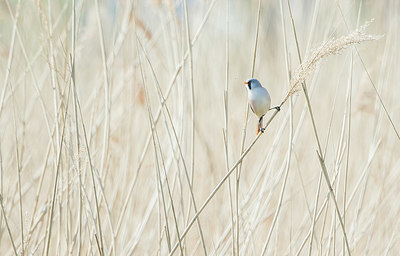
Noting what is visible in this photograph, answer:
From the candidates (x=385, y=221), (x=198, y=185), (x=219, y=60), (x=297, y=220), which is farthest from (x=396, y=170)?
(x=219, y=60)

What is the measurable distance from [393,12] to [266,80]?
0.60m

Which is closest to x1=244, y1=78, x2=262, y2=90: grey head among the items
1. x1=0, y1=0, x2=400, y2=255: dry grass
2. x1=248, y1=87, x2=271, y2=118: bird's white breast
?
x1=248, y1=87, x2=271, y2=118: bird's white breast

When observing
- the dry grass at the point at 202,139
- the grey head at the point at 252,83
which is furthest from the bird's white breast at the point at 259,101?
the dry grass at the point at 202,139

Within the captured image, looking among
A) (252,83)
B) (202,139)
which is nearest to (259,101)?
(252,83)

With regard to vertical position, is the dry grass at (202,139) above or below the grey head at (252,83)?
above

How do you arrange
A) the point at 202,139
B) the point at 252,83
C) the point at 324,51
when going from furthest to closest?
the point at 202,139
the point at 252,83
the point at 324,51

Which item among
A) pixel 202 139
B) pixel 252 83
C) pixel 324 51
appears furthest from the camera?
pixel 202 139

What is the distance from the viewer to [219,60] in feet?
4.93

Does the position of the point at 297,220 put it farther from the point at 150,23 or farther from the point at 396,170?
the point at 150,23

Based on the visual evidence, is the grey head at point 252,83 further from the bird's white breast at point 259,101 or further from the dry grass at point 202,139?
the dry grass at point 202,139

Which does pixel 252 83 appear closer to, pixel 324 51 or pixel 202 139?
pixel 324 51

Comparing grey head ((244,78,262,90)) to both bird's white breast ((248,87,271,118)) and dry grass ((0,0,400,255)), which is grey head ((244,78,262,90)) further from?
dry grass ((0,0,400,255))

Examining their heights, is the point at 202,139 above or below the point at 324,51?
above

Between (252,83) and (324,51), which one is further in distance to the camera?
(252,83)
